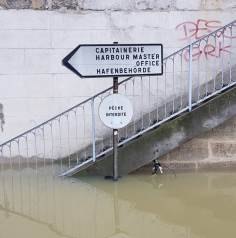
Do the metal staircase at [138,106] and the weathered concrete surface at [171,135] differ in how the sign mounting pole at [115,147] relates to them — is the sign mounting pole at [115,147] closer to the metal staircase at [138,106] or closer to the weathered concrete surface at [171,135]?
the weathered concrete surface at [171,135]

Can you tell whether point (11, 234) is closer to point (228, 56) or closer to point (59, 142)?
point (59, 142)

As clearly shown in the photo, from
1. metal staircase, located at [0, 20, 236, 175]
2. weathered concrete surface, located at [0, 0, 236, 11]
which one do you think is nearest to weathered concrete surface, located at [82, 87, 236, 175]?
metal staircase, located at [0, 20, 236, 175]

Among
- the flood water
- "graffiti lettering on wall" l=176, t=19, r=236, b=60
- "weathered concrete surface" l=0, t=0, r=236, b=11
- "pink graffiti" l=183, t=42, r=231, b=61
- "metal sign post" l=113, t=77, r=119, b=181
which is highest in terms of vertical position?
"weathered concrete surface" l=0, t=0, r=236, b=11

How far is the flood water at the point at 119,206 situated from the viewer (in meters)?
5.50

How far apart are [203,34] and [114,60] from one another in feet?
6.72

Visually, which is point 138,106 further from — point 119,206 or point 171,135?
point 119,206

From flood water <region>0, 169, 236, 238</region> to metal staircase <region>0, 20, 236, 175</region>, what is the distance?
0.41 meters

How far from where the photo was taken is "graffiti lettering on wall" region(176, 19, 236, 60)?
7.86 meters

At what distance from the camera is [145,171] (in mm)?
7605

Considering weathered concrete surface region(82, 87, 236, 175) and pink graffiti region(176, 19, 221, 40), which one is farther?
pink graffiti region(176, 19, 221, 40)

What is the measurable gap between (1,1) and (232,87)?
3.77m

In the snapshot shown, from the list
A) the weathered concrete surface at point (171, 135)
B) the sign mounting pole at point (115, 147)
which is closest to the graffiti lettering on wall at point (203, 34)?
the weathered concrete surface at point (171, 135)

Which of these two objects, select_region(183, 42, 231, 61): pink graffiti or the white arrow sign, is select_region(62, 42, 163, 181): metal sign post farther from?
select_region(183, 42, 231, 61): pink graffiti

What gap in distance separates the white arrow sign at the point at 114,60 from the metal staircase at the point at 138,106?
128cm
